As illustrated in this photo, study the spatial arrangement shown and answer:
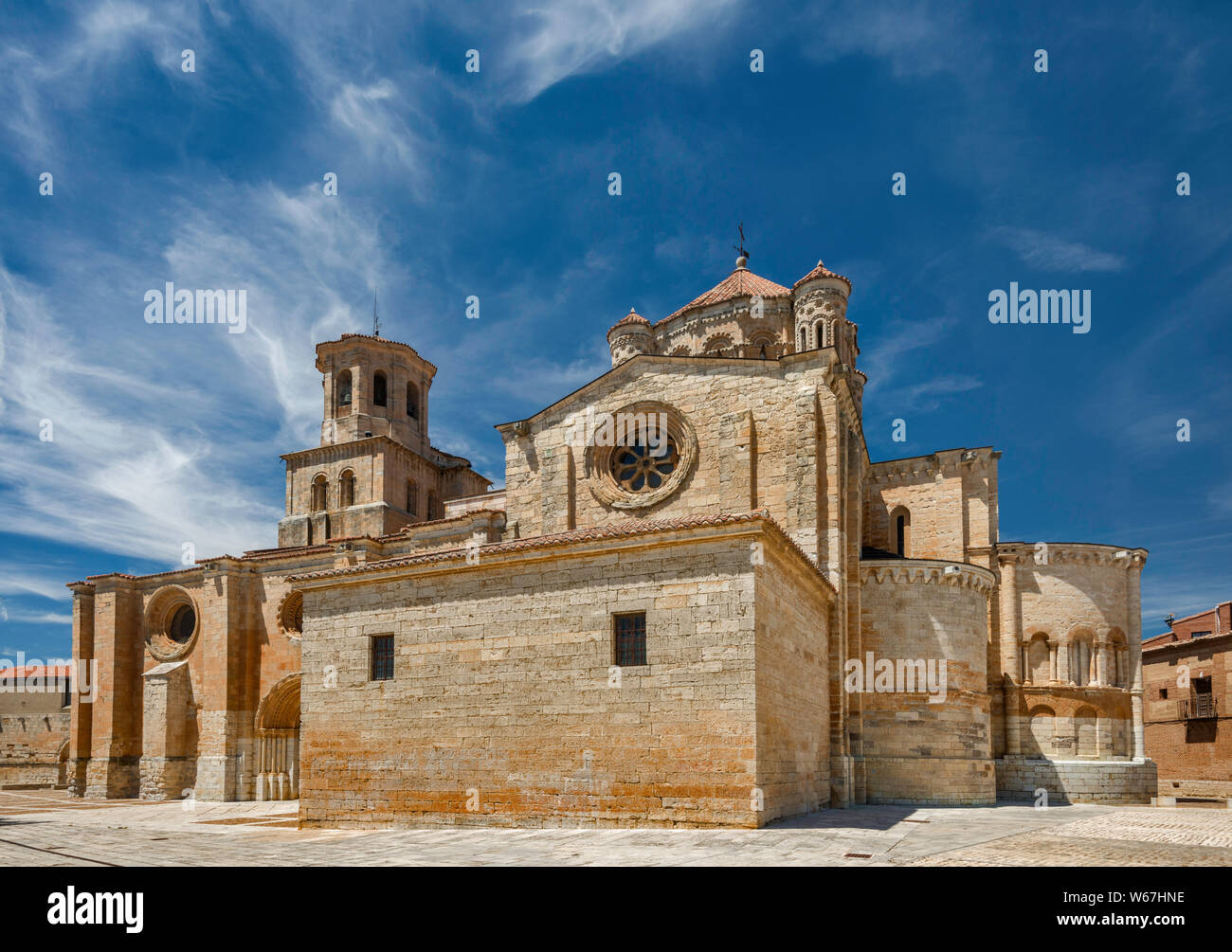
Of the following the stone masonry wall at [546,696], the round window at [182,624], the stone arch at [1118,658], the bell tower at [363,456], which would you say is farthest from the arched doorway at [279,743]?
the stone arch at [1118,658]

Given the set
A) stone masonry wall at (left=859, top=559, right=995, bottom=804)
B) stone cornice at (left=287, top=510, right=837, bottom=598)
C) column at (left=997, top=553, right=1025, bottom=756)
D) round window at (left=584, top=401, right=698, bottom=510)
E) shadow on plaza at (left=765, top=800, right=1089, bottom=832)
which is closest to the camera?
stone cornice at (left=287, top=510, right=837, bottom=598)

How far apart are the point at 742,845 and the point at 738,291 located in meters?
24.2

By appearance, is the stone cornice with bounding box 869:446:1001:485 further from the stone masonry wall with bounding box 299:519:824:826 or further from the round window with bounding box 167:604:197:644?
the round window with bounding box 167:604:197:644

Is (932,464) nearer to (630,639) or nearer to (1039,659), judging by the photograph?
(1039,659)

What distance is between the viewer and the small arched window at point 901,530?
2531cm

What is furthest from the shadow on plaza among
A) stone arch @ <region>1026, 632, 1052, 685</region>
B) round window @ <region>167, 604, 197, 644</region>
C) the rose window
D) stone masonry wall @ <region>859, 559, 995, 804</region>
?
round window @ <region>167, 604, 197, 644</region>

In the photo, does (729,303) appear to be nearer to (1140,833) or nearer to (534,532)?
(534,532)

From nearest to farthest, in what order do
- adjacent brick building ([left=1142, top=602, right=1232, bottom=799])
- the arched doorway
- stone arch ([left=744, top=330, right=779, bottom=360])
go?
the arched doorway
stone arch ([left=744, top=330, right=779, bottom=360])
adjacent brick building ([left=1142, top=602, right=1232, bottom=799])

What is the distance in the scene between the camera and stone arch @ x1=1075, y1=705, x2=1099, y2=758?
23.7 metres

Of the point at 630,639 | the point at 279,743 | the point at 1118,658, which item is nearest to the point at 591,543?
the point at 630,639

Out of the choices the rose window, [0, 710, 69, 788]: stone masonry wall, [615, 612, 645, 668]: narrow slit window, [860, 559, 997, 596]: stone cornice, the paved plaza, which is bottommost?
[0, 710, 69, 788]: stone masonry wall

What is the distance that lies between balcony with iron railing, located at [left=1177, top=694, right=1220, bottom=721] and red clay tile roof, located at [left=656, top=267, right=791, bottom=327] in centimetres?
2459

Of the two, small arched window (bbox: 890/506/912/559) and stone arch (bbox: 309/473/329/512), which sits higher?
stone arch (bbox: 309/473/329/512)
